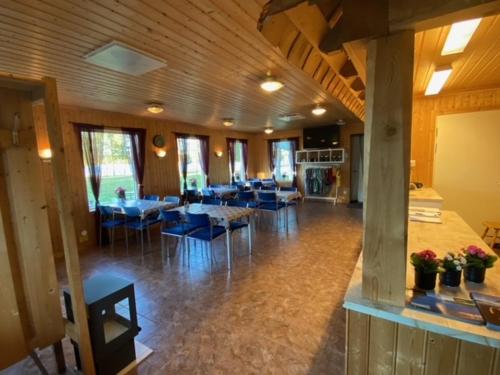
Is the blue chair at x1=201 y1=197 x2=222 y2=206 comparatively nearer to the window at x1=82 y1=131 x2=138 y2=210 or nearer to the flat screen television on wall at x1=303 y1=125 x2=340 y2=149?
the window at x1=82 y1=131 x2=138 y2=210

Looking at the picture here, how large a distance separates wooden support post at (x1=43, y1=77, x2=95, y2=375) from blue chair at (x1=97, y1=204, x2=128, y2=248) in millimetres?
3116

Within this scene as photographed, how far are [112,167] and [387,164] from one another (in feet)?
16.9

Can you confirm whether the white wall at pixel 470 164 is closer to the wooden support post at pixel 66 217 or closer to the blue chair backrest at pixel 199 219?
the blue chair backrest at pixel 199 219

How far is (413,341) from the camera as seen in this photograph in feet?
3.54

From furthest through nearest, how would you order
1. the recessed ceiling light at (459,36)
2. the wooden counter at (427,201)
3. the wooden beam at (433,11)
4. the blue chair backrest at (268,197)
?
the blue chair backrest at (268,197) < the wooden counter at (427,201) < the recessed ceiling light at (459,36) < the wooden beam at (433,11)

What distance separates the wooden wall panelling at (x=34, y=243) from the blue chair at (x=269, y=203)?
3888 millimetres

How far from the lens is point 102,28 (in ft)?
6.00

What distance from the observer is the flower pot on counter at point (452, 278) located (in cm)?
130

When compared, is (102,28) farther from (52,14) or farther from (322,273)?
(322,273)

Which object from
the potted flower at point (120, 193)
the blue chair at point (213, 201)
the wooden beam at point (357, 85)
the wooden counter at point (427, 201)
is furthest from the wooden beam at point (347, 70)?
the potted flower at point (120, 193)

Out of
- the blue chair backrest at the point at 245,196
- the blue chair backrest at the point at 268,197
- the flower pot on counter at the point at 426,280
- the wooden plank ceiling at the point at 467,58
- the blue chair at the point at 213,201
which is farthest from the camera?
the blue chair backrest at the point at 245,196

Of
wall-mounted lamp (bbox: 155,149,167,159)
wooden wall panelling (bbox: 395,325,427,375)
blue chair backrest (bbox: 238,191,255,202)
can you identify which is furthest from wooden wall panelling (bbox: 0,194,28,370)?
wall-mounted lamp (bbox: 155,149,167,159)

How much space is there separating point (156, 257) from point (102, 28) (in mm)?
3124

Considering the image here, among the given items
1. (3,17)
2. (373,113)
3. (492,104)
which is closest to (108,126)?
(3,17)
